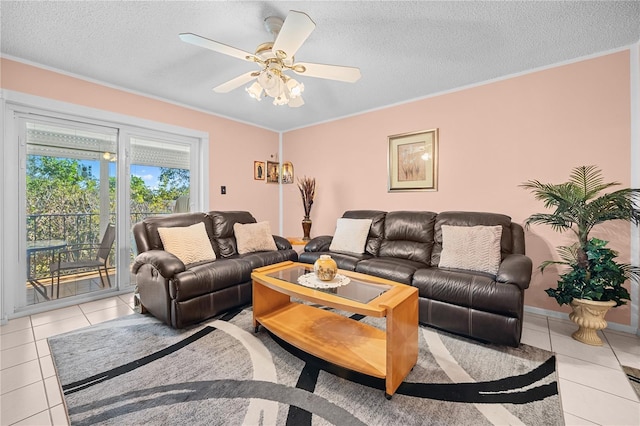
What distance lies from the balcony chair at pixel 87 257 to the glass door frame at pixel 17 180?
4.3 inches

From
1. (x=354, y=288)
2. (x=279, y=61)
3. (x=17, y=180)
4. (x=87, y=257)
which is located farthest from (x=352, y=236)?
(x=17, y=180)

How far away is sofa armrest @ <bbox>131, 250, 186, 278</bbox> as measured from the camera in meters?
2.40

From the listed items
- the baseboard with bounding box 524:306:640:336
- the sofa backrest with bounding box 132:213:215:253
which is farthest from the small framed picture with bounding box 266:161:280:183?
the baseboard with bounding box 524:306:640:336

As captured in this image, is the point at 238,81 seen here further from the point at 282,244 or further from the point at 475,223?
the point at 475,223

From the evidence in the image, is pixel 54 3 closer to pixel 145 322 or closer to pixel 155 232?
pixel 155 232

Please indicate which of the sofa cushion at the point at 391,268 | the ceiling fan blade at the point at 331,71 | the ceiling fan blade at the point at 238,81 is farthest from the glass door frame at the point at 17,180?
the sofa cushion at the point at 391,268

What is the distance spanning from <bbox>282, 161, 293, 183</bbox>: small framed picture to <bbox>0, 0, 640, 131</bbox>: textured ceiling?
2.00m

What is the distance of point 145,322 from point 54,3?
2568 millimetres

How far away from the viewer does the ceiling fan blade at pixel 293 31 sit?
1515mm

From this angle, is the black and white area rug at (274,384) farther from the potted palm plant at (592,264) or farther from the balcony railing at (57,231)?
the balcony railing at (57,231)

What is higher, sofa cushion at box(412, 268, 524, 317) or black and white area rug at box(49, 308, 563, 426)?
sofa cushion at box(412, 268, 524, 317)

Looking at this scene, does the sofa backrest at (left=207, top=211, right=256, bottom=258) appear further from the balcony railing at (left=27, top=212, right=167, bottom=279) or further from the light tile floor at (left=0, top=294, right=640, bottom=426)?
the balcony railing at (left=27, top=212, right=167, bottom=279)

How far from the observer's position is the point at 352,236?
348cm

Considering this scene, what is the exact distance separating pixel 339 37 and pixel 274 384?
2.58 metres
